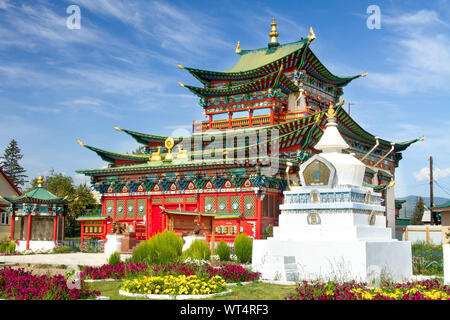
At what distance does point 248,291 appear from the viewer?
14.0m

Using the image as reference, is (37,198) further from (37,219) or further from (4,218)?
(4,218)

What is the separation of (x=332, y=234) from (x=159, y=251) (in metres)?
6.68

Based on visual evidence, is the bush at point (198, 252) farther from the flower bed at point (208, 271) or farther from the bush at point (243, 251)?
the flower bed at point (208, 271)

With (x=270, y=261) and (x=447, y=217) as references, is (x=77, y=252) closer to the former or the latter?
(x=270, y=261)

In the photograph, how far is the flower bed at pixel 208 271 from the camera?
14453mm

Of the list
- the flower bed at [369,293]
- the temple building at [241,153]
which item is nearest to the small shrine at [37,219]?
the temple building at [241,153]

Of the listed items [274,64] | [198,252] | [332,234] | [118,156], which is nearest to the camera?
[332,234]

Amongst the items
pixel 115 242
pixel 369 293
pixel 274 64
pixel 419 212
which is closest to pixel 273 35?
pixel 274 64

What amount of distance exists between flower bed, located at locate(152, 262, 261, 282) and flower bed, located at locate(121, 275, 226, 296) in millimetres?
849

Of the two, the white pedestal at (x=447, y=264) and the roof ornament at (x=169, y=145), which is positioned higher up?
the roof ornament at (x=169, y=145)

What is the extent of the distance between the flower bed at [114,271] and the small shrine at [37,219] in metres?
17.7

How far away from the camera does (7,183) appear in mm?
47438

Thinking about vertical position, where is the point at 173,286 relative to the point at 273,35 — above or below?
below
